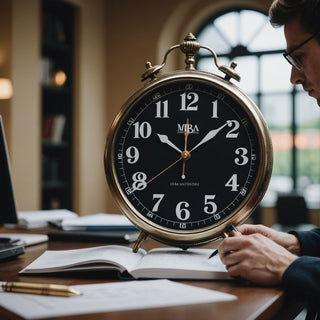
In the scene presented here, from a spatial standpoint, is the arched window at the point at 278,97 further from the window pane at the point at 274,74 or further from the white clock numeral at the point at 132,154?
the white clock numeral at the point at 132,154

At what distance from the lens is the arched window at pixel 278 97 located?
602cm

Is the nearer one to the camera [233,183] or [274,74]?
[233,183]

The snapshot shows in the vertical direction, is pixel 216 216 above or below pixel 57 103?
below

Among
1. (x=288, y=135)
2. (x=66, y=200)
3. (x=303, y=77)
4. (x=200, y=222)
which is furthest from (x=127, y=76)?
(x=200, y=222)

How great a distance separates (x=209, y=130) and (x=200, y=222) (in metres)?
0.21

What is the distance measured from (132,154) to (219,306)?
506mm

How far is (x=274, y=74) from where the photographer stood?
6.07 metres

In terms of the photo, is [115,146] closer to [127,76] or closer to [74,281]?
[74,281]

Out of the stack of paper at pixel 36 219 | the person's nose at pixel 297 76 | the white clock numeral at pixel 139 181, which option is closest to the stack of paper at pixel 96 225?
the stack of paper at pixel 36 219

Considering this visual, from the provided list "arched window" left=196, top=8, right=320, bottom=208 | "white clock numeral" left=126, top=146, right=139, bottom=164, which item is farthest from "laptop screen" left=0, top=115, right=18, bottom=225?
"arched window" left=196, top=8, right=320, bottom=208

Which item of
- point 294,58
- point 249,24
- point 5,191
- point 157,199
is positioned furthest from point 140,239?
point 249,24

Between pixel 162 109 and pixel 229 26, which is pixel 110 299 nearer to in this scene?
pixel 162 109


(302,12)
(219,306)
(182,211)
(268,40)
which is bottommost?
(219,306)

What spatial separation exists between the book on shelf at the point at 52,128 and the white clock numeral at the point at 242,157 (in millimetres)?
4221
